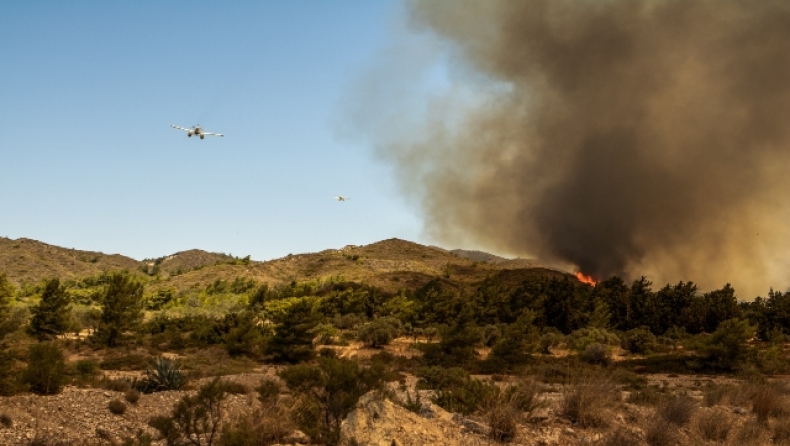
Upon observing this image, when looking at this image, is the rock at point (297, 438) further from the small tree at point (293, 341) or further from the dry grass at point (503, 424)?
the small tree at point (293, 341)

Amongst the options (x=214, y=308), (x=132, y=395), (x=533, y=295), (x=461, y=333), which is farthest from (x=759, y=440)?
(x=214, y=308)

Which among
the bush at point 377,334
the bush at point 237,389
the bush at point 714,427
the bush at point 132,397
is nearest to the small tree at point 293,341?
the bush at point 377,334

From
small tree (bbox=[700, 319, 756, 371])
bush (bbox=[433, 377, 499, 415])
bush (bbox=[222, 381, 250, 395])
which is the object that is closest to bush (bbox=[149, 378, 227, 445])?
bush (bbox=[433, 377, 499, 415])

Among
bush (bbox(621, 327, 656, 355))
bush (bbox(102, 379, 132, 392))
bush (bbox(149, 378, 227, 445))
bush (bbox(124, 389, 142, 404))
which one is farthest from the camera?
bush (bbox(621, 327, 656, 355))

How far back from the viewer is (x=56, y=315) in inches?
1774

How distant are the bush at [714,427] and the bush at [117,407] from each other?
43.9 feet

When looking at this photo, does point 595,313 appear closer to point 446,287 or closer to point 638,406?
point 446,287

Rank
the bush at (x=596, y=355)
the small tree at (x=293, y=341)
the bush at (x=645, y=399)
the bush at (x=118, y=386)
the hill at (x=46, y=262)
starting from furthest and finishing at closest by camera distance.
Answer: the hill at (x=46, y=262) < the bush at (x=596, y=355) < the small tree at (x=293, y=341) < the bush at (x=118, y=386) < the bush at (x=645, y=399)

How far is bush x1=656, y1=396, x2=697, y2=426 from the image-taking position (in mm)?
14312

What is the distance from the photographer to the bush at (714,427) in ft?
45.0

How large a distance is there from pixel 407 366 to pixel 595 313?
1193 inches

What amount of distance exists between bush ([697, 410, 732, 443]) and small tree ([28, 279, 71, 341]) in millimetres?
43222

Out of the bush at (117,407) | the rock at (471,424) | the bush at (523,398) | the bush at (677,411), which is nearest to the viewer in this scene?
the rock at (471,424)

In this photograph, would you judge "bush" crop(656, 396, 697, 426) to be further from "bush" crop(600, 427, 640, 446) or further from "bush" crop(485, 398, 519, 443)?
"bush" crop(485, 398, 519, 443)
